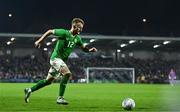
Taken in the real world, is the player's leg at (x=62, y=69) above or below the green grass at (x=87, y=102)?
above

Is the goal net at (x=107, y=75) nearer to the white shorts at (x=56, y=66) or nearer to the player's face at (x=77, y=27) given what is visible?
the white shorts at (x=56, y=66)

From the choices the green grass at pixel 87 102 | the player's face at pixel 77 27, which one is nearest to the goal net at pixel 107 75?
the green grass at pixel 87 102

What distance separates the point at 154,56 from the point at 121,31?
9146 millimetres

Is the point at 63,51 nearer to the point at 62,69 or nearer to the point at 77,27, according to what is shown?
the point at 62,69

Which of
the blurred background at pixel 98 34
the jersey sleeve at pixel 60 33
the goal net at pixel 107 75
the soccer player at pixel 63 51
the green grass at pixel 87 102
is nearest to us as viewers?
the green grass at pixel 87 102

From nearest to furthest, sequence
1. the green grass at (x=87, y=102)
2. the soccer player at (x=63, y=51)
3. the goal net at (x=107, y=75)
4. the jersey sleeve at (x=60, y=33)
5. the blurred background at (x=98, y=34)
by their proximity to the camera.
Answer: the green grass at (x=87, y=102) < the jersey sleeve at (x=60, y=33) < the soccer player at (x=63, y=51) < the goal net at (x=107, y=75) < the blurred background at (x=98, y=34)

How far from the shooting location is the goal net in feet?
210

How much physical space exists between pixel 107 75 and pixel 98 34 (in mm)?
7968

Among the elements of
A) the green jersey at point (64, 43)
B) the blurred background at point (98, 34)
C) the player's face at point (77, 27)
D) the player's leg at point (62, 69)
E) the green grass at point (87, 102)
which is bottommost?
the green grass at point (87, 102)

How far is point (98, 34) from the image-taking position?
229ft

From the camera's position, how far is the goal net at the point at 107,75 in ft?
210

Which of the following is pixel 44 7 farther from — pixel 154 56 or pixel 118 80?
pixel 154 56

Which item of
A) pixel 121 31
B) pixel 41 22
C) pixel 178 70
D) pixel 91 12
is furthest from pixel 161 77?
pixel 41 22

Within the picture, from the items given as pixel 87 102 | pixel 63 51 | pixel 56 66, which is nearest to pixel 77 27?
pixel 63 51
